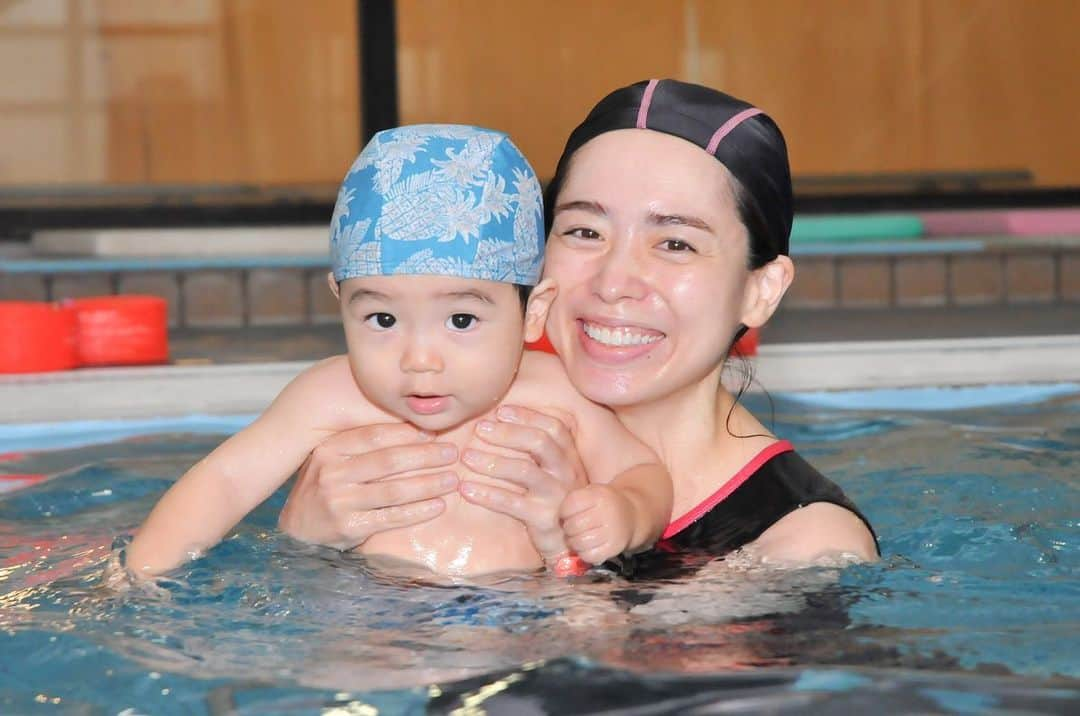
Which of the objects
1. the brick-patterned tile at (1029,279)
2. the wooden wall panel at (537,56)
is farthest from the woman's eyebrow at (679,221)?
the wooden wall panel at (537,56)

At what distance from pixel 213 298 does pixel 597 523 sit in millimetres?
6667

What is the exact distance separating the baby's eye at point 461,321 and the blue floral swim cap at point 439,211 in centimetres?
8

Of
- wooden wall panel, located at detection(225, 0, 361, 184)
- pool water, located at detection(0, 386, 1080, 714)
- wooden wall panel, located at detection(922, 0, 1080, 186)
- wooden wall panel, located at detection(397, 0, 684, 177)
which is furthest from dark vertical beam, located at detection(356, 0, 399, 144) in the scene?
pool water, located at detection(0, 386, 1080, 714)

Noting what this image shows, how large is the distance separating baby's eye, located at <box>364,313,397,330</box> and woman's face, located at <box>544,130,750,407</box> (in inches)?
15.6

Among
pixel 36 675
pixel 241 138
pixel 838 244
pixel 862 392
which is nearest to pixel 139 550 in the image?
pixel 36 675

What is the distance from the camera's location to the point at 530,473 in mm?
2904

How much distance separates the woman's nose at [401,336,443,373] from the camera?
8.93 ft

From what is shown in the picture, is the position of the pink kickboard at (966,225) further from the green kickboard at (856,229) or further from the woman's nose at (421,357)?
the woman's nose at (421,357)

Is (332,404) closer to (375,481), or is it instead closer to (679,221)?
(375,481)

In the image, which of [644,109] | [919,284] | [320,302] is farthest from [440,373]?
[919,284]

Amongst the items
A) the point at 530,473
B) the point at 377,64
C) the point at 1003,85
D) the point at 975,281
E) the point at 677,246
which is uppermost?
the point at 377,64

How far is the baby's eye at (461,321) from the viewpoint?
9.16ft

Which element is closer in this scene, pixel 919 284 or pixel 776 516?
pixel 776 516

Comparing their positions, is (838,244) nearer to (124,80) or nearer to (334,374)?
(124,80)
